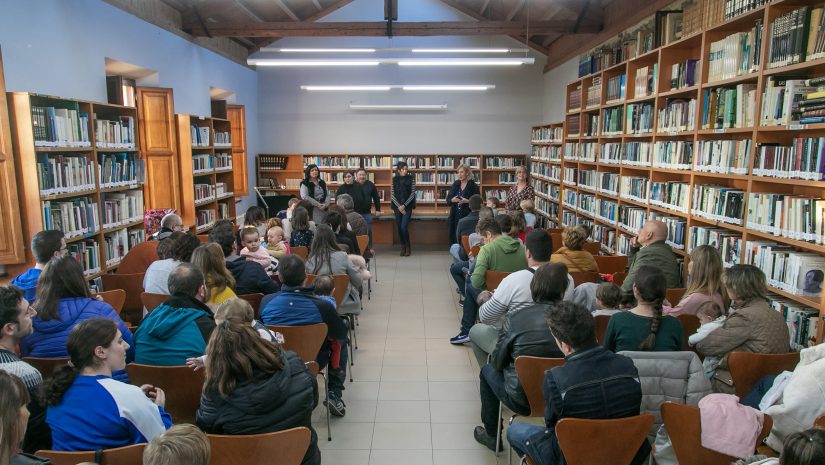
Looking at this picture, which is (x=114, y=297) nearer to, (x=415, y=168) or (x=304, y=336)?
(x=304, y=336)

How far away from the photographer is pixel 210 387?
2250 mm

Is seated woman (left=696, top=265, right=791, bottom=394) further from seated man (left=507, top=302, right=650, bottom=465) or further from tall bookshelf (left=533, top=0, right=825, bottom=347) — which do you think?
seated man (left=507, top=302, right=650, bottom=465)

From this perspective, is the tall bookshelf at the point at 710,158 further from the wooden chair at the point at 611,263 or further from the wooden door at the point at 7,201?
the wooden door at the point at 7,201

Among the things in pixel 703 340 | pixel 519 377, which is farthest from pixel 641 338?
pixel 519 377

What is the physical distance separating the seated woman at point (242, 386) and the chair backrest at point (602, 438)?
1176 millimetres

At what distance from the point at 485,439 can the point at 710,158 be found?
3.04 m

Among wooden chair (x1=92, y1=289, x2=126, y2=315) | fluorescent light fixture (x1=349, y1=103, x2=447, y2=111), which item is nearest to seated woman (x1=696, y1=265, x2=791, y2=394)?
wooden chair (x1=92, y1=289, x2=126, y2=315)

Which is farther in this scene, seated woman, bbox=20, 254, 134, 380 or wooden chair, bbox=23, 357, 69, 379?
seated woman, bbox=20, 254, 134, 380

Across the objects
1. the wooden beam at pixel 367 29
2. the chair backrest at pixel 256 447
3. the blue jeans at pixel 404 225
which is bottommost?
the blue jeans at pixel 404 225

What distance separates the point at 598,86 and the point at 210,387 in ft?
22.4

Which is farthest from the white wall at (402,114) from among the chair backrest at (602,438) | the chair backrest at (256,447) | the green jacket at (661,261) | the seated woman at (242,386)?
the chair backrest at (256,447)

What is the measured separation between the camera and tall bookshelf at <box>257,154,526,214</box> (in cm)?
1188

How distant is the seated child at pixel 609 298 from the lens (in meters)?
3.57

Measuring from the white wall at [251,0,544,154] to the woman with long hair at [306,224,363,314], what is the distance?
740 cm
